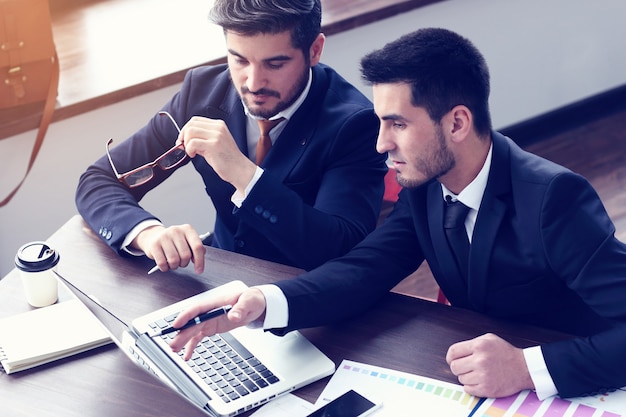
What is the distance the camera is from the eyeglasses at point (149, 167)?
2.03 m

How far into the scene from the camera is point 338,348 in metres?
1.65

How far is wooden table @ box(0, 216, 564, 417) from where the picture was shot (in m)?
1.56

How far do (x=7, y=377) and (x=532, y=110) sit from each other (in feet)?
9.65

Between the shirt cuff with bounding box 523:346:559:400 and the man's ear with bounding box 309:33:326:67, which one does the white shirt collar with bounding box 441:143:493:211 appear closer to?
the shirt cuff with bounding box 523:346:559:400

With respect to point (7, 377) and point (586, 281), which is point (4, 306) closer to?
point (7, 377)

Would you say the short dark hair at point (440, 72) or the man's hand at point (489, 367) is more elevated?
the short dark hair at point (440, 72)

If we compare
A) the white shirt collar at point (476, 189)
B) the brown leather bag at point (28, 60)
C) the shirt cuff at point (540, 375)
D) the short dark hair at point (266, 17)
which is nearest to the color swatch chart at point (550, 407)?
the shirt cuff at point (540, 375)

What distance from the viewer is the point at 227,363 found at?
1.62 metres

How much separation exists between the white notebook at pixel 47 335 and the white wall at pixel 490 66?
1134 mm

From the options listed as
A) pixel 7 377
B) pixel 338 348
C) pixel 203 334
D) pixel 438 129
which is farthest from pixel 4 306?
pixel 438 129

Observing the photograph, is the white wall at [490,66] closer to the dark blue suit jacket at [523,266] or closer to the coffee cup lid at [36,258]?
the coffee cup lid at [36,258]

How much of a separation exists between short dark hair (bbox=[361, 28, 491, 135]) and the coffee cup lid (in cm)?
76

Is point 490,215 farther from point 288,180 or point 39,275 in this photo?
point 39,275

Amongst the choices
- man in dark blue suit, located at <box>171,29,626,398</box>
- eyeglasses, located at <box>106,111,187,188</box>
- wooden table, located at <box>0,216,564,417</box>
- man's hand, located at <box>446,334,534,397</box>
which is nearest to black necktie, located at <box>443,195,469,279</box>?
man in dark blue suit, located at <box>171,29,626,398</box>
